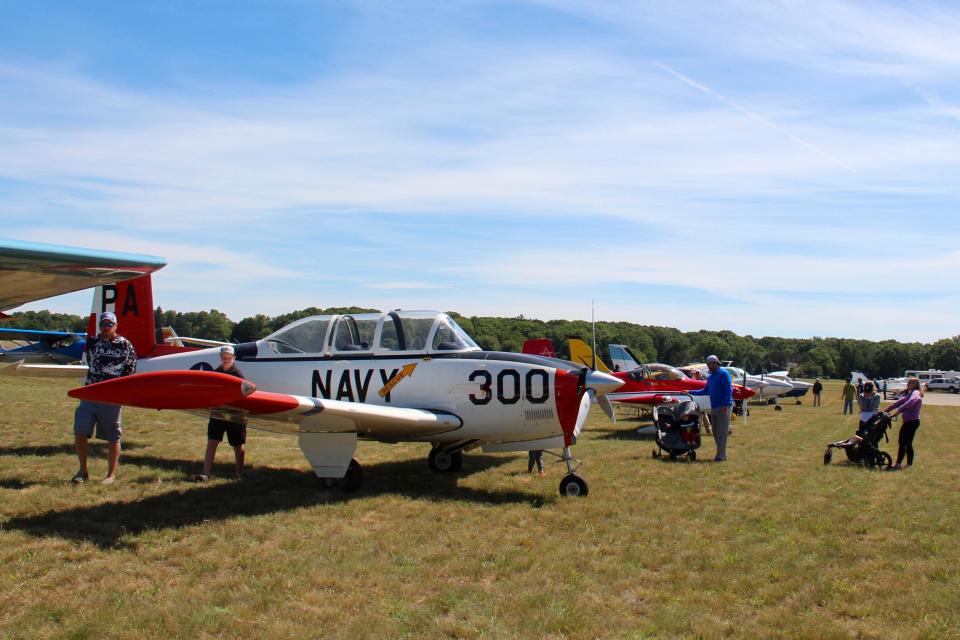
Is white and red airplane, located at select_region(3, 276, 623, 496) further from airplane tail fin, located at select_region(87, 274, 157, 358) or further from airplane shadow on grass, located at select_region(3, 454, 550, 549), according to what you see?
airplane tail fin, located at select_region(87, 274, 157, 358)

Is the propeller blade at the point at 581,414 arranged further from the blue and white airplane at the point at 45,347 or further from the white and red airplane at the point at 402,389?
the blue and white airplane at the point at 45,347

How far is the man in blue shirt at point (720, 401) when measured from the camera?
11195 millimetres

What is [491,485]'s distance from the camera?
877cm

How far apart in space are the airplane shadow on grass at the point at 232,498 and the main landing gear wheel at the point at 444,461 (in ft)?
0.42

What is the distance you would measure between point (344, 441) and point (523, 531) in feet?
8.27

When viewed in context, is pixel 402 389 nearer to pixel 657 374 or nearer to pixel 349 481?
pixel 349 481

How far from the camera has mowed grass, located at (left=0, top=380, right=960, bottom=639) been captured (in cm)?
426

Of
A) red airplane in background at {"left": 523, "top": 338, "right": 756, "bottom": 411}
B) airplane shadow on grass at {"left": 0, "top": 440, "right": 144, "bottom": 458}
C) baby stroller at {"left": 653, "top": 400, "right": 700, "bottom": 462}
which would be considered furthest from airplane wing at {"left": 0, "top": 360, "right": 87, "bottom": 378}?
red airplane in background at {"left": 523, "top": 338, "right": 756, "bottom": 411}

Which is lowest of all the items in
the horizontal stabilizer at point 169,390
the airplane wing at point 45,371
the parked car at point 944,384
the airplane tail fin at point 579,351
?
the parked car at point 944,384

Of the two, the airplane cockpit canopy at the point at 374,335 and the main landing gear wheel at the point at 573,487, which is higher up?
the airplane cockpit canopy at the point at 374,335

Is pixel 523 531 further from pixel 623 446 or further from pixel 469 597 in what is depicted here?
pixel 623 446

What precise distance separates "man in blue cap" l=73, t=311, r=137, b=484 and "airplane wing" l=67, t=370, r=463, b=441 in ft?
2.54

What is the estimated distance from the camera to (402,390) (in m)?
8.99

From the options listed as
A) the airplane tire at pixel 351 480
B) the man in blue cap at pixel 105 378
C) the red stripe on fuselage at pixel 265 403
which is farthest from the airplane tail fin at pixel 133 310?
the red stripe on fuselage at pixel 265 403
